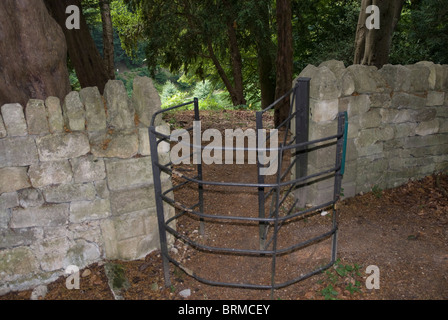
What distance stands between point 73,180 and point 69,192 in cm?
13

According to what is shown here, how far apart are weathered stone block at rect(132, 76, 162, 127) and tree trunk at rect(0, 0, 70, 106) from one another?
113 centimetres

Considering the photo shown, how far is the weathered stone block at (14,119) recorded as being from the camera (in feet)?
10.9

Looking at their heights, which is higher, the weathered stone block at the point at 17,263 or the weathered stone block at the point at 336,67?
the weathered stone block at the point at 336,67

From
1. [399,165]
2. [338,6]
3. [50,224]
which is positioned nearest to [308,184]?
[399,165]

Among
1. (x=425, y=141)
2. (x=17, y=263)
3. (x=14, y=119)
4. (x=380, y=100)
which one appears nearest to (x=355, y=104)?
A: (x=380, y=100)

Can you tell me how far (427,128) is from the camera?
5379 millimetres

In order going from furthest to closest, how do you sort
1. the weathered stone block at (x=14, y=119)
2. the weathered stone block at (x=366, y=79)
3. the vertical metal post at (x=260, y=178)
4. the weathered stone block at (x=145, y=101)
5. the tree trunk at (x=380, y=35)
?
the tree trunk at (x=380, y=35) < the weathered stone block at (x=366, y=79) < the weathered stone block at (x=145, y=101) < the weathered stone block at (x=14, y=119) < the vertical metal post at (x=260, y=178)

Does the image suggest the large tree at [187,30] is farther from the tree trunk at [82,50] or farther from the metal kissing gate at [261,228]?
the metal kissing gate at [261,228]

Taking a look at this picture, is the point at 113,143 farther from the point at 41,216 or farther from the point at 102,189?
the point at 41,216

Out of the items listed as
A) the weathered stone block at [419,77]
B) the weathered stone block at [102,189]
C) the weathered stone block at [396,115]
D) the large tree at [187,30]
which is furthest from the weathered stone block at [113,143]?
the large tree at [187,30]

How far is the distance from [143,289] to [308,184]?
98.4 inches

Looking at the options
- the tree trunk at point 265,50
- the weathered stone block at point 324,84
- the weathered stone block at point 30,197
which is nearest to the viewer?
the weathered stone block at point 30,197

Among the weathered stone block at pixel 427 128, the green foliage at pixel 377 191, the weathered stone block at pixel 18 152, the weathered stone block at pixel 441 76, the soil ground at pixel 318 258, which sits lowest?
the soil ground at pixel 318 258

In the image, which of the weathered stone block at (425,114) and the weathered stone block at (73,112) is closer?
the weathered stone block at (73,112)
